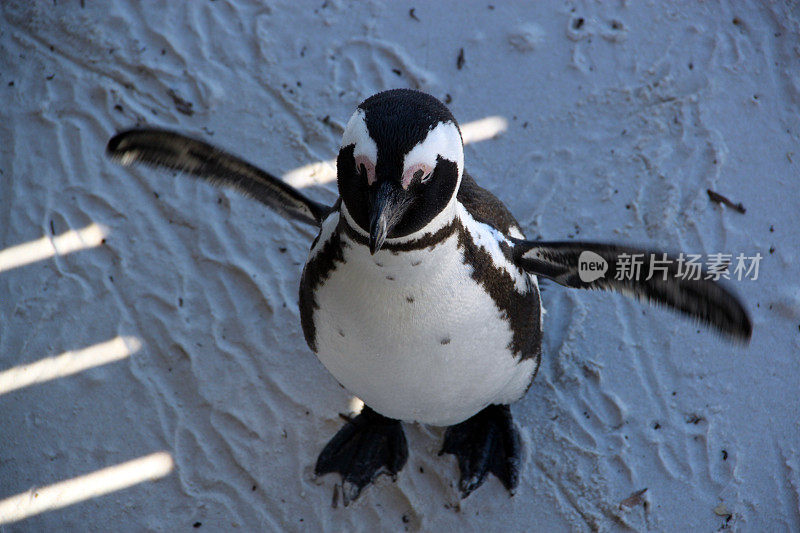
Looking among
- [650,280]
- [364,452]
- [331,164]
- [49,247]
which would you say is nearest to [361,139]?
[650,280]

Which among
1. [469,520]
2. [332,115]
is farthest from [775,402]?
[332,115]

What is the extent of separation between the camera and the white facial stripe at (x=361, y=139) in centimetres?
103

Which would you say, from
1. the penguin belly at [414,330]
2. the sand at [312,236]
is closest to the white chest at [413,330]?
the penguin belly at [414,330]

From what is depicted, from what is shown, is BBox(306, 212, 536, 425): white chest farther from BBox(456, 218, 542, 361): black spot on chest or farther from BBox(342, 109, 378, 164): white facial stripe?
BBox(342, 109, 378, 164): white facial stripe

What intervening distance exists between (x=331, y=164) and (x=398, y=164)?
3.66 ft

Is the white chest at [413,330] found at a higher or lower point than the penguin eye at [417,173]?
lower

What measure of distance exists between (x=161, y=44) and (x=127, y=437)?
1200 mm

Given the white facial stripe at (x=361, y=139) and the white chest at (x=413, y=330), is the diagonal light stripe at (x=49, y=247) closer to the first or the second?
the white chest at (x=413, y=330)

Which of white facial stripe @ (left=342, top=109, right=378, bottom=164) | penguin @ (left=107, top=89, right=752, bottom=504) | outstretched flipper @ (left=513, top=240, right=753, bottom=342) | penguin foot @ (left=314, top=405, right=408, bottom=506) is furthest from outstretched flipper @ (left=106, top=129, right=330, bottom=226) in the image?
penguin foot @ (left=314, top=405, right=408, bottom=506)

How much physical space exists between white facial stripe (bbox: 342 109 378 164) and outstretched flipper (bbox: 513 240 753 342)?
401 millimetres

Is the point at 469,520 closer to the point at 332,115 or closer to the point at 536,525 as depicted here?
the point at 536,525

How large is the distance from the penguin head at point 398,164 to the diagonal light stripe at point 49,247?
3.97 ft

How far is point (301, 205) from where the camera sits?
1.46 metres

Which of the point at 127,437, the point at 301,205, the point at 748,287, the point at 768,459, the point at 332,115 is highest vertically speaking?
the point at 301,205
